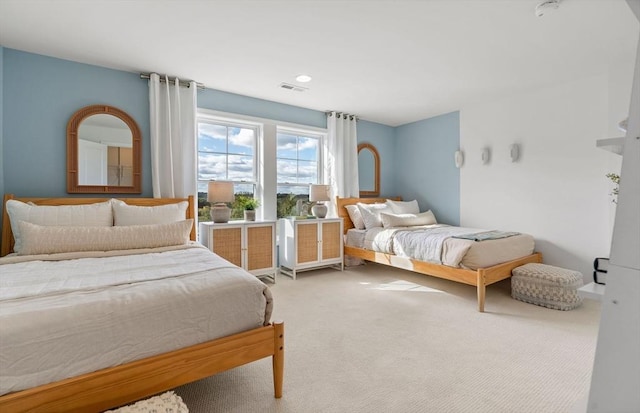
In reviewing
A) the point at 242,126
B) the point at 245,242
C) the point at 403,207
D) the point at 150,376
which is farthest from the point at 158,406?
the point at 403,207

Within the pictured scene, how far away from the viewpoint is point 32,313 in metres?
1.21

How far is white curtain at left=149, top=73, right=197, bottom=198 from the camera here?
3.41m

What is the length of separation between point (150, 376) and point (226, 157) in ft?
10.5

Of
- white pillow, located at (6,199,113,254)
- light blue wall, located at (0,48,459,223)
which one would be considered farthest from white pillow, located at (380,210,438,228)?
white pillow, located at (6,199,113,254)

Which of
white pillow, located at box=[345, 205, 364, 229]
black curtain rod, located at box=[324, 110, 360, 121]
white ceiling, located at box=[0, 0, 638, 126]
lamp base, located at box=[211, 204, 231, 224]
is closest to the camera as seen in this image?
white ceiling, located at box=[0, 0, 638, 126]

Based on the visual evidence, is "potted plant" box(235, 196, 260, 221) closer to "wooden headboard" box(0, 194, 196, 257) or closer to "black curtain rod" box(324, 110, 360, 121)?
"wooden headboard" box(0, 194, 196, 257)

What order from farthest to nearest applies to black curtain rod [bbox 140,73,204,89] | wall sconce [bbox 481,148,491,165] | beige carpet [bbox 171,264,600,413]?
wall sconce [bbox 481,148,491,165] < black curtain rod [bbox 140,73,204,89] < beige carpet [bbox 171,264,600,413]

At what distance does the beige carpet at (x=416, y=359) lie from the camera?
65.2 inches

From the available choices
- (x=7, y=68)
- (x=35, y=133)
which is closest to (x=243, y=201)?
(x=35, y=133)

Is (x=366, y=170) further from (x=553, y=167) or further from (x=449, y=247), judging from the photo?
(x=553, y=167)

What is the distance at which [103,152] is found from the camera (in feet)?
10.7

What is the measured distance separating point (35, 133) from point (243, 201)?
6.98ft

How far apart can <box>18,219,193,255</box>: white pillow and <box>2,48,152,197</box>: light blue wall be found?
92 cm

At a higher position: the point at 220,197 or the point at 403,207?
the point at 220,197
